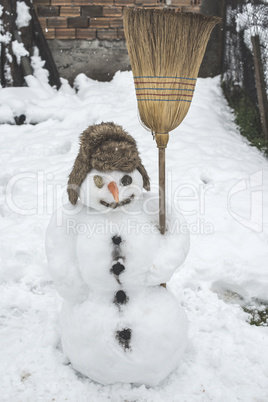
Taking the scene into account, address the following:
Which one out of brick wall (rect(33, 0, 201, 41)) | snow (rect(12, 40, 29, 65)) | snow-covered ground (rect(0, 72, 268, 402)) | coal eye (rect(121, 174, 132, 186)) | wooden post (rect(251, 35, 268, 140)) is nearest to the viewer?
coal eye (rect(121, 174, 132, 186))

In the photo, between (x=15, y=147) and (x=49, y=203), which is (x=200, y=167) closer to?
(x=49, y=203)

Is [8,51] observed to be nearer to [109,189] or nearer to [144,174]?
[144,174]

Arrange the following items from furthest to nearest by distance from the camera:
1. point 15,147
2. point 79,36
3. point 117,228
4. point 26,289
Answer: point 79,36
point 15,147
point 26,289
point 117,228

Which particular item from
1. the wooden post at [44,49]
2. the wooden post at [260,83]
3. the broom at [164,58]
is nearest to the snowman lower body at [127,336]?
the broom at [164,58]

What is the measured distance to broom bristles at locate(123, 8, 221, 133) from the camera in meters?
1.71

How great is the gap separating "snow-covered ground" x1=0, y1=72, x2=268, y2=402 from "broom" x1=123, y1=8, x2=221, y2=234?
4.11 feet

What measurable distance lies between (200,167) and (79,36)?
2.90m

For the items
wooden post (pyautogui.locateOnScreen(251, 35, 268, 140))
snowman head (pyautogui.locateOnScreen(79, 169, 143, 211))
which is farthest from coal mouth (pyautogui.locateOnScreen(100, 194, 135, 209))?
wooden post (pyautogui.locateOnScreen(251, 35, 268, 140))

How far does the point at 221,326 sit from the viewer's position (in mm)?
2479

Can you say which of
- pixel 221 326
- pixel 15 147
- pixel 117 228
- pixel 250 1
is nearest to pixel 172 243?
pixel 117 228

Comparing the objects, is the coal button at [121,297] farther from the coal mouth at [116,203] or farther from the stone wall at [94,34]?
the stone wall at [94,34]

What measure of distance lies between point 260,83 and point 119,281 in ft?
11.8

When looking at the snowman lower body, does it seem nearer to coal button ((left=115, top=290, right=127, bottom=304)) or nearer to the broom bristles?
coal button ((left=115, top=290, right=127, bottom=304))

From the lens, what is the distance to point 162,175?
6.23ft
